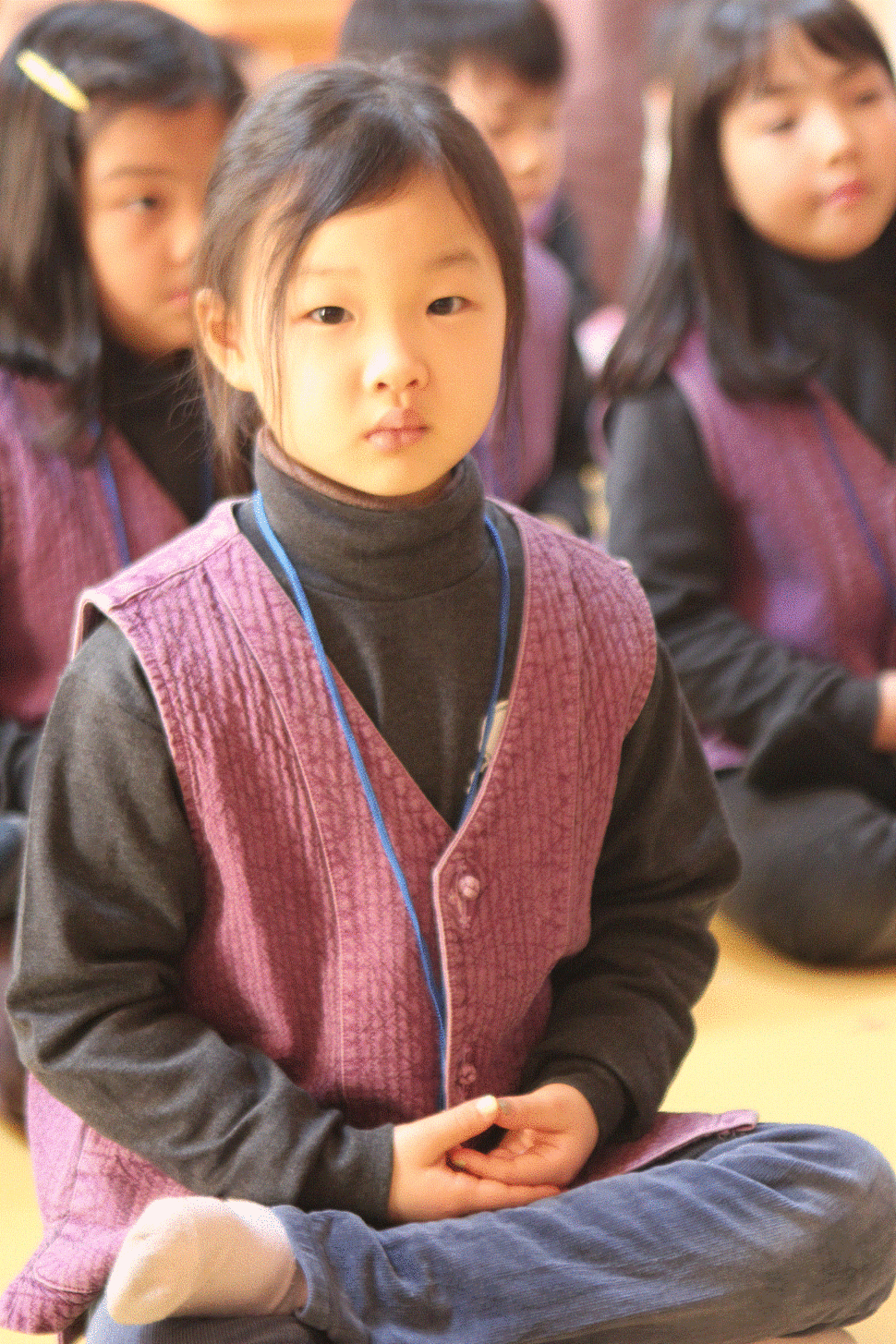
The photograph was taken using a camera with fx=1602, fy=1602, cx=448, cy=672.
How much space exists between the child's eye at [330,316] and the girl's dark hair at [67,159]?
585mm

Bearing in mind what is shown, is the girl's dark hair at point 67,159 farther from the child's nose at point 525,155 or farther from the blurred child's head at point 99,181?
the child's nose at point 525,155

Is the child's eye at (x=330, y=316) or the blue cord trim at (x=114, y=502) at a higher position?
the child's eye at (x=330, y=316)

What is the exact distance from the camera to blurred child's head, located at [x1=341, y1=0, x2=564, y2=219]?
1.89m

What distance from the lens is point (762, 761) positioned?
57.5 inches

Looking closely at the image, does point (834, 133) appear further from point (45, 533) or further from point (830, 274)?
point (45, 533)

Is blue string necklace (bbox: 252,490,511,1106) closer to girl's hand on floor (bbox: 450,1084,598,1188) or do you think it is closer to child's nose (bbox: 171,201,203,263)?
girl's hand on floor (bbox: 450,1084,598,1188)

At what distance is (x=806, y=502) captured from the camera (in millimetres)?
1500

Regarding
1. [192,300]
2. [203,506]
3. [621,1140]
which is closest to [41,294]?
[203,506]

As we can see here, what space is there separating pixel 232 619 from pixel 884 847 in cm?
74

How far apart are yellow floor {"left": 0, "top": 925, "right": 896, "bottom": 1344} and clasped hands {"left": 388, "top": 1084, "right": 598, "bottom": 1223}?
0.34 metres

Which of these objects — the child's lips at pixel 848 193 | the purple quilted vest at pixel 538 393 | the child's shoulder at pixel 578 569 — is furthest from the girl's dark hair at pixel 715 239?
the child's shoulder at pixel 578 569

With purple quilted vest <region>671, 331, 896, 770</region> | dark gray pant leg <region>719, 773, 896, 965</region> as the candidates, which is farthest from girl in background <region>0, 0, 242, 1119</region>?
dark gray pant leg <region>719, 773, 896, 965</region>

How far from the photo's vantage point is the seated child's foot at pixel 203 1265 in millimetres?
732

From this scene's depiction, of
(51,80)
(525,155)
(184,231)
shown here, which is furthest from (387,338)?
(525,155)
